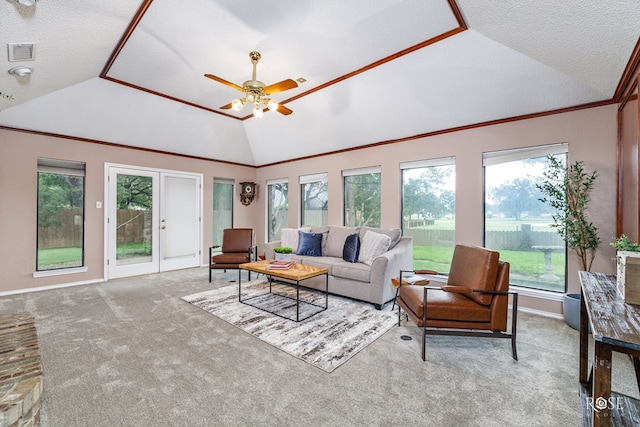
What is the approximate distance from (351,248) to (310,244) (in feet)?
2.81

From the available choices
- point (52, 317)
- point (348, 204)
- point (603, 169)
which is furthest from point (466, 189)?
point (52, 317)

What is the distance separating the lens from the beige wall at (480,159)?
308cm

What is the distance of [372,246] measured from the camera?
13.4ft

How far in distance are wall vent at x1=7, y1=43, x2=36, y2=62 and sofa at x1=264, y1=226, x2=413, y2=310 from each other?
3.71 metres

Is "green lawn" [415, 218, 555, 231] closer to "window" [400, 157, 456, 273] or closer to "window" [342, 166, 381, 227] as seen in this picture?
"window" [400, 157, 456, 273]

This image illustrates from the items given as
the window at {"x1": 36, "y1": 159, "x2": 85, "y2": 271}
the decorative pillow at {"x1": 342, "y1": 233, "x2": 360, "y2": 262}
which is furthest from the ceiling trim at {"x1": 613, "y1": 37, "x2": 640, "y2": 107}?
the window at {"x1": 36, "y1": 159, "x2": 85, "y2": 271}


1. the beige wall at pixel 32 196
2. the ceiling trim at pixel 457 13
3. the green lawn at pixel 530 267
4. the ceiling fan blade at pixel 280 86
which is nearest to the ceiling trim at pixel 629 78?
the ceiling trim at pixel 457 13

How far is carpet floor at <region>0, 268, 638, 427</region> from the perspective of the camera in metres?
1.72

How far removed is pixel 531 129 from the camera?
3.56 m

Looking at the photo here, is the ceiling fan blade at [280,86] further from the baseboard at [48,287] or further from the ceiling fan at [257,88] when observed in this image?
the baseboard at [48,287]

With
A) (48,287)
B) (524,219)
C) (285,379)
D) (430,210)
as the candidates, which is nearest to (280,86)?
(285,379)

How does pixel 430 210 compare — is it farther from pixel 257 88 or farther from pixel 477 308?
pixel 257 88

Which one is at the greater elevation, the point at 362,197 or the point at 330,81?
the point at 330,81

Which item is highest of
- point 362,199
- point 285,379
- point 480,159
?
point 480,159
